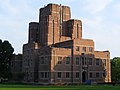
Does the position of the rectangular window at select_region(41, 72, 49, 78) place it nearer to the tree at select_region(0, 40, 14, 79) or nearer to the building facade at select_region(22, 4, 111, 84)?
the building facade at select_region(22, 4, 111, 84)

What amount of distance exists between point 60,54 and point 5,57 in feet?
62.6

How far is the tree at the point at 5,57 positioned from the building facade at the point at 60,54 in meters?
5.72

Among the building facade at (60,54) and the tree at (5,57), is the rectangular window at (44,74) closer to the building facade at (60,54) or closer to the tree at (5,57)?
the building facade at (60,54)

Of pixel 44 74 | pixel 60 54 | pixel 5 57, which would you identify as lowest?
pixel 44 74

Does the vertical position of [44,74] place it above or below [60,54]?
below

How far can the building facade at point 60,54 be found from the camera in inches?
3022

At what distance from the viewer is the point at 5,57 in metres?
85.9

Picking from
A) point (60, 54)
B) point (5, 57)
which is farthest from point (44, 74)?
point (5, 57)

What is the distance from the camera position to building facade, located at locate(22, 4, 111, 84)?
76.8m

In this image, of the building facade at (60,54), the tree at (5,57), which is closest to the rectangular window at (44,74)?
the building facade at (60,54)

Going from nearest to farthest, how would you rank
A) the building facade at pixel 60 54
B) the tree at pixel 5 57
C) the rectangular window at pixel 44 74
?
the rectangular window at pixel 44 74 → the building facade at pixel 60 54 → the tree at pixel 5 57

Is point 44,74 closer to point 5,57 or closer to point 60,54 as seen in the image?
point 60,54

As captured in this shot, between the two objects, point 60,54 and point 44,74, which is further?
point 44,74

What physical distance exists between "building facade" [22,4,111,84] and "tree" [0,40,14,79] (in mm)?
5717
